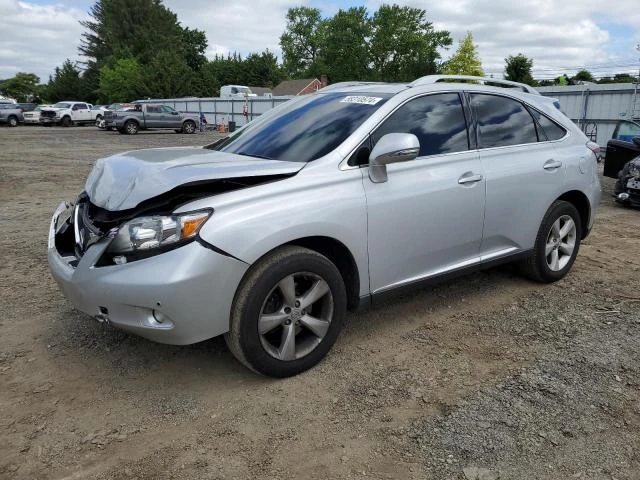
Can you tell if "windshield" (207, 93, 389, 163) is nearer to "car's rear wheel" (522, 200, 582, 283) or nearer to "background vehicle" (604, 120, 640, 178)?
"car's rear wheel" (522, 200, 582, 283)

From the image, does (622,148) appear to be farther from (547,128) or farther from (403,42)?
(403,42)

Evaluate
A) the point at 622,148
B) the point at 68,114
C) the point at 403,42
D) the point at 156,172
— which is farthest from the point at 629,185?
the point at 403,42

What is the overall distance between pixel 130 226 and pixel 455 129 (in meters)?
2.44

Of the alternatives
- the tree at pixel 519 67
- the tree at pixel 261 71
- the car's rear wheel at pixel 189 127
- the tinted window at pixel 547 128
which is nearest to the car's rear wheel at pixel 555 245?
the tinted window at pixel 547 128

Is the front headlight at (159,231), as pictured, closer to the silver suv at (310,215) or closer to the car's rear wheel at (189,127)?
the silver suv at (310,215)

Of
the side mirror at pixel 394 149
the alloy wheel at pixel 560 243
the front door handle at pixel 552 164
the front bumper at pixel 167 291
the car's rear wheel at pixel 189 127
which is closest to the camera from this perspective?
the front bumper at pixel 167 291

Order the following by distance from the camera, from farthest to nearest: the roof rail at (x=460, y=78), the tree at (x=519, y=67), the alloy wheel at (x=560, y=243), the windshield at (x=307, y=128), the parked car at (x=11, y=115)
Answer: the tree at (x=519, y=67)
the parked car at (x=11, y=115)
the alloy wheel at (x=560, y=243)
the roof rail at (x=460, y=78)
the windshield at (x=307, y=128)

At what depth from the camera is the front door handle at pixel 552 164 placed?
456 cm

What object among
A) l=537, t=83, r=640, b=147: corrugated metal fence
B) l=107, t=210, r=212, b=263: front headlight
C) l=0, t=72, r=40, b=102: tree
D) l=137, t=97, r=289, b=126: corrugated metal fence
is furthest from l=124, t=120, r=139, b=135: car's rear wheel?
l=0, t=72, r=40, b=102: tree

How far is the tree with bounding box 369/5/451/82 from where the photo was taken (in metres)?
69.1

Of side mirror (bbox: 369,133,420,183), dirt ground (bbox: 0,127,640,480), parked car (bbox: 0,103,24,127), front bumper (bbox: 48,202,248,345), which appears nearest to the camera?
dirt ground (bbox: 0,127,640,480)

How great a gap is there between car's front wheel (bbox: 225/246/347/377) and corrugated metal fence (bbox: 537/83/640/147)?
1800cm

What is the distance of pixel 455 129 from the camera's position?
409 centimetres

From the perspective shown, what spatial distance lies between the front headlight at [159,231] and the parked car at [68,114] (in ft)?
123
